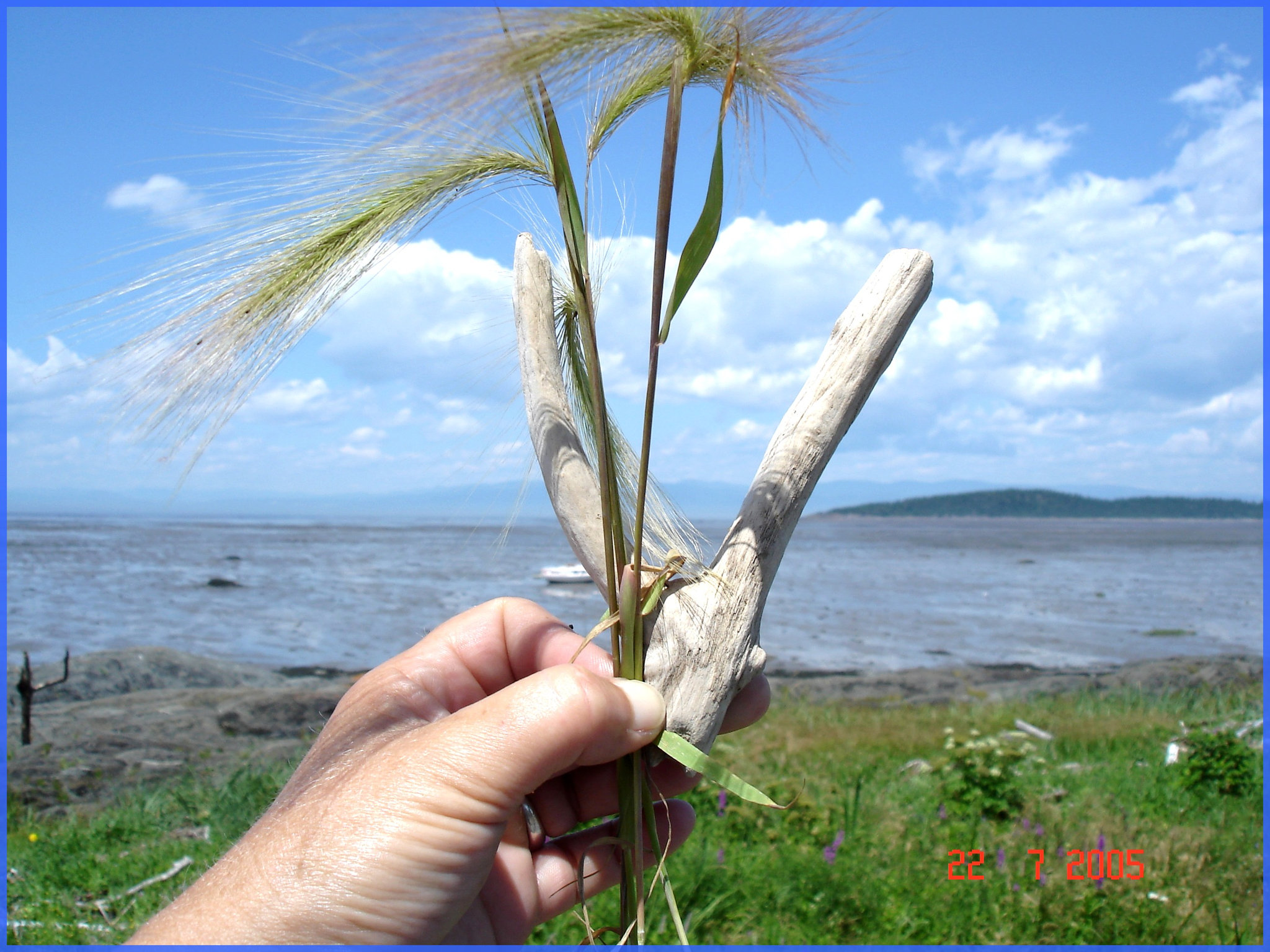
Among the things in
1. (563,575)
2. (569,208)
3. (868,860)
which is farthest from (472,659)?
(563,575)

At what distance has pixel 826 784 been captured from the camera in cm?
474

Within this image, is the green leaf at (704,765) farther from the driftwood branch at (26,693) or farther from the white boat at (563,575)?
the white boat at (563,575)

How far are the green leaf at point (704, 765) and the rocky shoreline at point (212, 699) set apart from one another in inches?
113

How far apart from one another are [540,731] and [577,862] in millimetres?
718

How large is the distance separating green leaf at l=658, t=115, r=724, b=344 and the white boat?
59.2 feet

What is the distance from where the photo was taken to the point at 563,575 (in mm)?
21703

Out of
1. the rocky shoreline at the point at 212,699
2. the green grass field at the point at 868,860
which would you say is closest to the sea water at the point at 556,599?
the green grass field at the point at 868,860

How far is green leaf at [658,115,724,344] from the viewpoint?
43.1 inches

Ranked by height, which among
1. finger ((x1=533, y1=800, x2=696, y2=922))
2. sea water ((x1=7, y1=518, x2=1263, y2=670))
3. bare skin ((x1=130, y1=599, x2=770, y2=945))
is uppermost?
bare skin ((x1=130, y1=599, x2=770, y2=945))

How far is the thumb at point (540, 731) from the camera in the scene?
48.2 inches

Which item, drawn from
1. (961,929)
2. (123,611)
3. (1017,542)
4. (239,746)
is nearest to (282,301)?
(961,929)

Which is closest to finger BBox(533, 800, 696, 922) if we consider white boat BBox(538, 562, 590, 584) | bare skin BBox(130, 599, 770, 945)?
bare skin BBox(130, 599, 770, 945)
